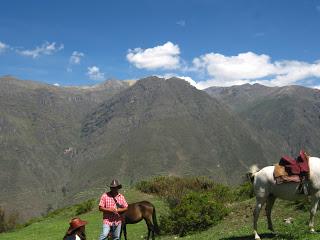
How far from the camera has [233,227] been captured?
24375mm

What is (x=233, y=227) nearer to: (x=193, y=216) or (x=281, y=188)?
(x=193, y=216)

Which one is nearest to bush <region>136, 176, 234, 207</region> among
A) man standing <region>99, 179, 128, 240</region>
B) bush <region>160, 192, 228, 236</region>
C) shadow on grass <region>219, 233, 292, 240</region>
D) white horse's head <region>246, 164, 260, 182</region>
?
bush <region>160, 192, 228, 236</region>

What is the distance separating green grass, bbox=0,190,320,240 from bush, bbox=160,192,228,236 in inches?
26.1

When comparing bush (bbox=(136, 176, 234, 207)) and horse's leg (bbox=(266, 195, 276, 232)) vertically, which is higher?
horse's leg (bbox=(266, 195, 276, 232))

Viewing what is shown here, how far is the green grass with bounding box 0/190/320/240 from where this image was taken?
17938mm

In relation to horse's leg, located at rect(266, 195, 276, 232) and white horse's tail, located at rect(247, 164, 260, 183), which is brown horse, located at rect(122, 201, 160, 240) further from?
horse's leg, located at rect(266, 195, 276, 232)

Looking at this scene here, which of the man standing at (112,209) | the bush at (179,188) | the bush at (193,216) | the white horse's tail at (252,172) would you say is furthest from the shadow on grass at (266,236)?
the bush at (179,188)

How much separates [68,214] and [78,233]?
132ft

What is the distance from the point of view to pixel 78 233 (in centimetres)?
1246

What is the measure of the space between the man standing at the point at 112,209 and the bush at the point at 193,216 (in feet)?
36.6

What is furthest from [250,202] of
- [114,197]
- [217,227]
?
[114,197]

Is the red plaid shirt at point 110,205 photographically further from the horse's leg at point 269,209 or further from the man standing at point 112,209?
the horse's leg at point 269,209

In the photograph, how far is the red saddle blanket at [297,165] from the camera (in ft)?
52.3

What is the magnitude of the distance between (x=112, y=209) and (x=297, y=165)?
647 centimetres
